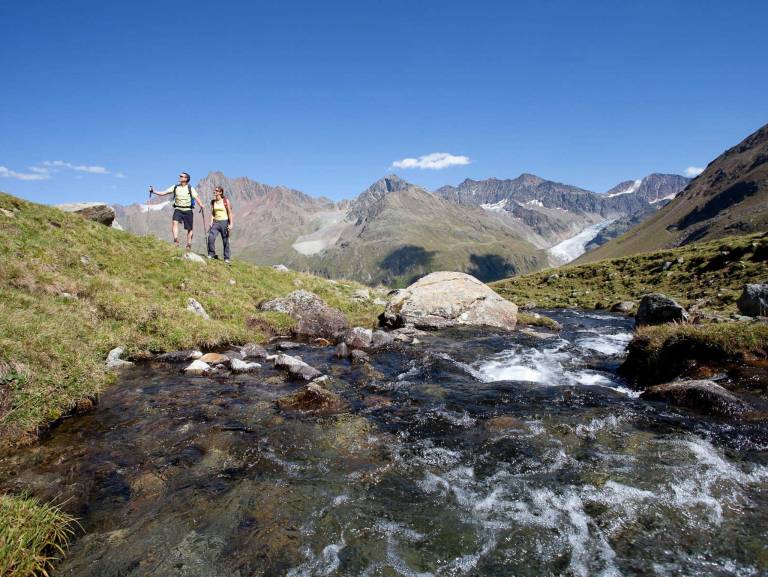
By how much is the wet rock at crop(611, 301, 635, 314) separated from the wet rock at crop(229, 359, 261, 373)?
36.7 meters

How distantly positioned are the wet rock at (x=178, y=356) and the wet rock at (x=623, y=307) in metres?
38.2

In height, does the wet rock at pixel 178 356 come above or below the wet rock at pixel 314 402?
above

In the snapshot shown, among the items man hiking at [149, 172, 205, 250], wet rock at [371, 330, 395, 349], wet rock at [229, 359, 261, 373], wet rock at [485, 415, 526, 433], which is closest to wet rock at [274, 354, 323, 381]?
wet rock at [229, 359, 261, 373]

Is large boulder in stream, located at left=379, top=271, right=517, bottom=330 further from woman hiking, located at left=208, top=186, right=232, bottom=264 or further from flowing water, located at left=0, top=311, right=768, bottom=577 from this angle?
flowing water, located at left=0, top=311, right=768, bottom=577

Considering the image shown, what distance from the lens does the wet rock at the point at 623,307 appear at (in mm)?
39037

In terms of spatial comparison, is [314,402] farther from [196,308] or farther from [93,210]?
[93,210]

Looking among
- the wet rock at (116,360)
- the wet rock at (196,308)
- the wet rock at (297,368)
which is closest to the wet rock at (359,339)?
the wet rock at (297,368)

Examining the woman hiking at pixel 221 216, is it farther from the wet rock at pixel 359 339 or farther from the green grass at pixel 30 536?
the green grass at pixel 30 536

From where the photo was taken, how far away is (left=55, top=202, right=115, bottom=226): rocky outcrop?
25.0m

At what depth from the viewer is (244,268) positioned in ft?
91.2

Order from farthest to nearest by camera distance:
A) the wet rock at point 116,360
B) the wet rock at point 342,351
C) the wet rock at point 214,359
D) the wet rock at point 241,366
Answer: the wet rock at point 342,351
the wet rock at point 214,359
the wet rock at point 241,366
the wet rock at point 116,360

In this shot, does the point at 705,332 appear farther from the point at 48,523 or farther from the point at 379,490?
the point at 48,523

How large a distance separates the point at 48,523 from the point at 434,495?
20.1 ft

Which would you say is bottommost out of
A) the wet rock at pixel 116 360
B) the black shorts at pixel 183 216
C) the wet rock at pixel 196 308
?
the wet rock at pixel 116 360
